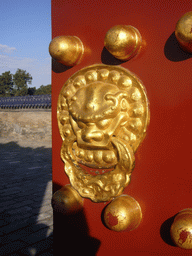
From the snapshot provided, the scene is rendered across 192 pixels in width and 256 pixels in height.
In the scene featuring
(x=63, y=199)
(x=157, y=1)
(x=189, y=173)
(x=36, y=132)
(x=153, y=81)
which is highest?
(x=157, y=1)

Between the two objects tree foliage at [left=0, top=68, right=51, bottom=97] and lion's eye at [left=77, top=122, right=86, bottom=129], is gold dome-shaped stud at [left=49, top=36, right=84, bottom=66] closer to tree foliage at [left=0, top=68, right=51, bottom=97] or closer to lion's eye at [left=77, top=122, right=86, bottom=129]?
lion's eye at [left=77, top=122, right=86, bottom=129]

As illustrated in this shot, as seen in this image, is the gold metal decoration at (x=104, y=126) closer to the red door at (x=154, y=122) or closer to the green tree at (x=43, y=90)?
the red door at (x=154, y=122)

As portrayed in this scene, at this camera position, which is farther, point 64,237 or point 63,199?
point 64,237

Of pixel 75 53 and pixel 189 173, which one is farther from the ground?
pixel 75 53

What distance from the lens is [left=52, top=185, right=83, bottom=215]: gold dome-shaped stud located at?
67 cm

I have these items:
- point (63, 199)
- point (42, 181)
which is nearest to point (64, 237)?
point (63, 199)

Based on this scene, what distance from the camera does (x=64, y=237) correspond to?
77 cm

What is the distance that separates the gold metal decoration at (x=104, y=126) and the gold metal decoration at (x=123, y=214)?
1.5 inches

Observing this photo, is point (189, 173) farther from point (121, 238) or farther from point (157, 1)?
point (157, 1)

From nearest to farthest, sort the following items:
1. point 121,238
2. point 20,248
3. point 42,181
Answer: point 121,238
point 20,248
point 42,181

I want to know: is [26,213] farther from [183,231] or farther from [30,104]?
[30,104]

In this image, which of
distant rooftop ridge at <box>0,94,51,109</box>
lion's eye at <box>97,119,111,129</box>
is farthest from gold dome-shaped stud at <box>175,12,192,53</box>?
distant rooftop ridge at <box>0,94,51,109</box>

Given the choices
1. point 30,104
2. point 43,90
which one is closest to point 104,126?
point 30,104

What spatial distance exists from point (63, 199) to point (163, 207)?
25 cm
